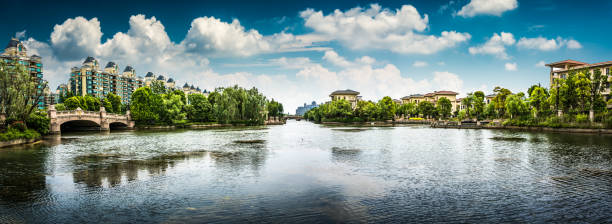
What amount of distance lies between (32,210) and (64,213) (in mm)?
1239

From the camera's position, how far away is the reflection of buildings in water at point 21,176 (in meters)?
12.4

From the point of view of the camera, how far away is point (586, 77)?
169ft

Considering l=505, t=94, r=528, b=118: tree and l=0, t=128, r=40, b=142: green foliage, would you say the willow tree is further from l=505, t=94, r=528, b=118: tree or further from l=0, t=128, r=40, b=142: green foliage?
l=505, t=94, r=528, b=118: tree

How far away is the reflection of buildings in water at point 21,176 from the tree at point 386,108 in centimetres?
10169

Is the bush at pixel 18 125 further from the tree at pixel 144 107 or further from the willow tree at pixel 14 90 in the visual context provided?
the tree at pixel 144 107

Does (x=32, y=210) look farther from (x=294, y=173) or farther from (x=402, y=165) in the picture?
(x=402, y=165)

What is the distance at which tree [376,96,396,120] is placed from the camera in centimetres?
11529

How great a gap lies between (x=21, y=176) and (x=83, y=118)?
46.3 metres

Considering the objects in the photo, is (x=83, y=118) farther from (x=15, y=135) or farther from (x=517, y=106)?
(x=517, y=106)

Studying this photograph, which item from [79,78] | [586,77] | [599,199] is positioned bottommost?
[599,199]

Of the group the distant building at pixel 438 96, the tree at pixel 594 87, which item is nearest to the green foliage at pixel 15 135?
the tree at pixel 594 87

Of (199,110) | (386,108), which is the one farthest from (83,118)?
(386,108)

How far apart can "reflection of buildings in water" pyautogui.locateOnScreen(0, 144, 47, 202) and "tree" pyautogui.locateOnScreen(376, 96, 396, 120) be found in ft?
334

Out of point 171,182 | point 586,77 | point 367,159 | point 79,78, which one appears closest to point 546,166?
point 367,159
